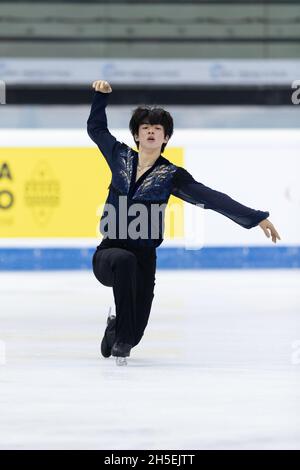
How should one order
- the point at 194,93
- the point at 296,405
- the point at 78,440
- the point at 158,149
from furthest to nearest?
the point at 194,93 → the point at 158,149 → the point at 296,405 → the point at 78,440

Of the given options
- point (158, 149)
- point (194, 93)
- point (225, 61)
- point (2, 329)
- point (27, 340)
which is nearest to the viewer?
point (158, 149)

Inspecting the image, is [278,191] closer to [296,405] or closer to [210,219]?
[210,219]

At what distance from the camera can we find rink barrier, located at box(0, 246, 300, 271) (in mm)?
11641

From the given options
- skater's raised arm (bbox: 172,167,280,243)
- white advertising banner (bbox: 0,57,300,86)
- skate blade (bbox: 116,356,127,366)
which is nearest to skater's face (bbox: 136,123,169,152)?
skater's raised arm (bbox: 172,167,280,243)

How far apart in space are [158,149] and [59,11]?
35.1 feet

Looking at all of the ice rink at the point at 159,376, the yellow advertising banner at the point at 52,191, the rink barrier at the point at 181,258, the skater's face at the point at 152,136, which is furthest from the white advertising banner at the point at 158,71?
the skater's face at the point at 152,136

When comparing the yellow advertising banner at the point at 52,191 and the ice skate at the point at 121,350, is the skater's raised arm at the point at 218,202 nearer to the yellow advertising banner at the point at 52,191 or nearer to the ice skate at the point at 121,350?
the ice skate at the point at 121,350

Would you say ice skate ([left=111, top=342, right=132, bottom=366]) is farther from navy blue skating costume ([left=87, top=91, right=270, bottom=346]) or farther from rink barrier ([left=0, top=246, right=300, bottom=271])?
rink barrier ([left=0, top=246, right=300, bottom=271])

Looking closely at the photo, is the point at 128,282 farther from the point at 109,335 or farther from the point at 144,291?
the point at 109,335

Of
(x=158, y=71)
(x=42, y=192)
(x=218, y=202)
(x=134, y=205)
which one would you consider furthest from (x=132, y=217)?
(x=158, y=71)

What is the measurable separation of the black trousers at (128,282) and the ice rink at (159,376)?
7.1 inches

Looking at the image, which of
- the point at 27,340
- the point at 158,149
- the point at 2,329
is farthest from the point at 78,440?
the point at 2,329

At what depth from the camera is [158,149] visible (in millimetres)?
5035

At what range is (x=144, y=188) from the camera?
5.00m
